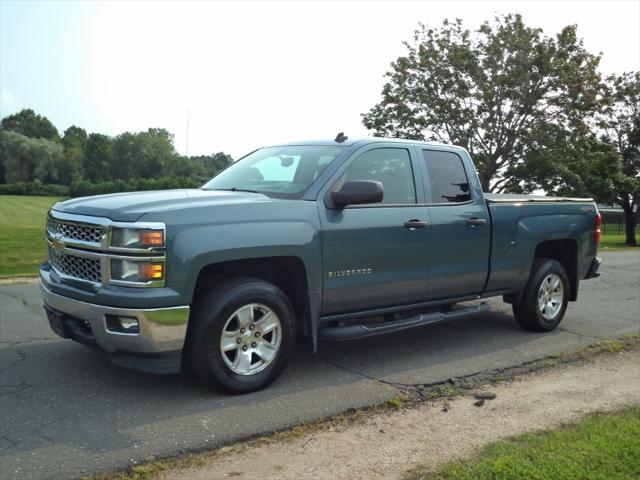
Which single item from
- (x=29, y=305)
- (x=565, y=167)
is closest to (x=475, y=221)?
(x=29, y=305)

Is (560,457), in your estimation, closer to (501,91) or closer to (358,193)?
(358,193)

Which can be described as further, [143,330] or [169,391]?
[169,391]

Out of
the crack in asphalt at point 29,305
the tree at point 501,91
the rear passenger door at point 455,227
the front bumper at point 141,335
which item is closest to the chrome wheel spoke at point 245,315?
the front bumper at point 141,335

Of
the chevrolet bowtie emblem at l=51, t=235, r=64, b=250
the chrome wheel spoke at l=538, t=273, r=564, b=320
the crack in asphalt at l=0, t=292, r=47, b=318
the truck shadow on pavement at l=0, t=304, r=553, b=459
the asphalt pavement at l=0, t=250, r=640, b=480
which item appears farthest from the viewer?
the crack in asphalt at l=0, t=292, r=47, b=318

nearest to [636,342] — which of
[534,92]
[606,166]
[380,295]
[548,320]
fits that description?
[548,320]

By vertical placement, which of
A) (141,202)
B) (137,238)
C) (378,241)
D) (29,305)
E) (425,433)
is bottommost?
(425,433)

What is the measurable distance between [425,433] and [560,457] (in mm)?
838

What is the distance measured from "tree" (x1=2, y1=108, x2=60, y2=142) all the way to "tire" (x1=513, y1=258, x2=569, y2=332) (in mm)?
124122

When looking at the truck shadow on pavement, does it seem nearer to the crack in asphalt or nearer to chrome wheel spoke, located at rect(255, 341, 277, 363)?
chrome wheel spoke, located at rect(255, 341, 277, 363)

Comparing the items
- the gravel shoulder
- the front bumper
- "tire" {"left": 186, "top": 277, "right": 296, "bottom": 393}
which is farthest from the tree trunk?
the front bumper

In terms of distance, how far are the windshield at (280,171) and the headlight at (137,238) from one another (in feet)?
4.12

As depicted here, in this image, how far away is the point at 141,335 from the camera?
4.16 m

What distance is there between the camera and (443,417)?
174 inches

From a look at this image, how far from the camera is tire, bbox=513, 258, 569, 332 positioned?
6.95 meters
